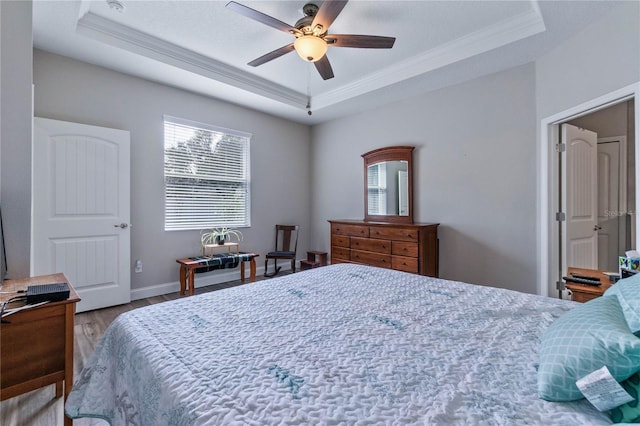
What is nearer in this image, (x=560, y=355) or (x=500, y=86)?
(x=560, y=355)

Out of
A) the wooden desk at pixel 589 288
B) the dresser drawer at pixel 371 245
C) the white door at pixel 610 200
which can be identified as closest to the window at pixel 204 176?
the dresser drawer at pixel 371 245

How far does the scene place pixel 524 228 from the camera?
3223 mm

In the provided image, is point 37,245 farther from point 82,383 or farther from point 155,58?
point 82,383

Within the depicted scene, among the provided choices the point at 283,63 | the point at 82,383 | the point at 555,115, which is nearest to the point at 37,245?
the point at 82,383

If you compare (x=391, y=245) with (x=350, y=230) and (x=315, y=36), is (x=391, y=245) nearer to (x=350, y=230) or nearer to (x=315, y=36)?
(x=350, y=230)

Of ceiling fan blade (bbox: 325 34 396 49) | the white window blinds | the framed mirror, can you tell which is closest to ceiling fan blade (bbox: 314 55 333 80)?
ceiling fan blade (bbox: 325 34 396 49)

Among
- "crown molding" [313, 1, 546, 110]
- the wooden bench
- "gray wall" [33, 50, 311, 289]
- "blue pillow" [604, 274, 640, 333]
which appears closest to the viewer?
"blue pillow" [604, 274, 640, 333]

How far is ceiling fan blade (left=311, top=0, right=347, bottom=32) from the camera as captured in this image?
1.98 metres

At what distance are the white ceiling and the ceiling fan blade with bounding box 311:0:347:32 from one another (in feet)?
1.38

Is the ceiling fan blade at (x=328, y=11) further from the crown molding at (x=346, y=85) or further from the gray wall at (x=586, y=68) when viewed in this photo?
the gray wall at (x=586, y=68)

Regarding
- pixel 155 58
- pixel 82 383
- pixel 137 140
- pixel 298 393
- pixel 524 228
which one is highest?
pixel 155 58

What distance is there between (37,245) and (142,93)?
201cm

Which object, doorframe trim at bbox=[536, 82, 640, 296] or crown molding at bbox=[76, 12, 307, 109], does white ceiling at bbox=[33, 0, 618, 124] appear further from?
doorframe trim at bbox=[536, 82, 640, 296]

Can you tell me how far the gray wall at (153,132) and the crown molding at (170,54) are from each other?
700 mm
